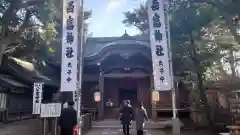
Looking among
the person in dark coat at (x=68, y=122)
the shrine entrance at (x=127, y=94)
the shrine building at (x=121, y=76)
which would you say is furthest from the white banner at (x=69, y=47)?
the shrine entrance at (x=127, y=94)

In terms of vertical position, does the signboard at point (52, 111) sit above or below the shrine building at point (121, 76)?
below

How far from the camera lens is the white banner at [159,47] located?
10656mm

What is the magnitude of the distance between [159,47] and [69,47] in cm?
400

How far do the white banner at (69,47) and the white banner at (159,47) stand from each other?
3.46 meters

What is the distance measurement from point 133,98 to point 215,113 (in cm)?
798

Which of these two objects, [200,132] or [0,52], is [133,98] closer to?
[200,132]

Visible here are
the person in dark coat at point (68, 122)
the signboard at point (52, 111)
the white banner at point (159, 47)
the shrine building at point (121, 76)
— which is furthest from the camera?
the shrine building at point (121, 76)

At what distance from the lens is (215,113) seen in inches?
558

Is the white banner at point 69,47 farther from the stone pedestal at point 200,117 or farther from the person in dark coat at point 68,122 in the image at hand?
the stone pedestal at point 200,117

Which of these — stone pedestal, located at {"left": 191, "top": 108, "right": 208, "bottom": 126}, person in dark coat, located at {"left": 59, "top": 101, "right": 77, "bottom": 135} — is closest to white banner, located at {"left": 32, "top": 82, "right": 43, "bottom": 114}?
person in dark coat, located at {"left": 59, "top": 101, "right": 77, "bottom": 135}

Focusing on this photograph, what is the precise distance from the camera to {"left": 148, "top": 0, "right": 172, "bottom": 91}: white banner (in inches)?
420

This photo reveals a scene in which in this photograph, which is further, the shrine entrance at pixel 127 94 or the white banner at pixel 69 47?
the shrine entrance at pixel 127 94

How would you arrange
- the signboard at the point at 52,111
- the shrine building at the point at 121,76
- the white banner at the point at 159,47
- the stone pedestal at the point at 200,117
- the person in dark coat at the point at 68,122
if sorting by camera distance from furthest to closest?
the shrine building at the point at 121,76 → the stone pedestal at the point at 200,117 → the white banner at the point at 159,47 → the signboard at the point at 52,111 → the person in dark coat at the point at 68,122

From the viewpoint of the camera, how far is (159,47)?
10.9 metres
